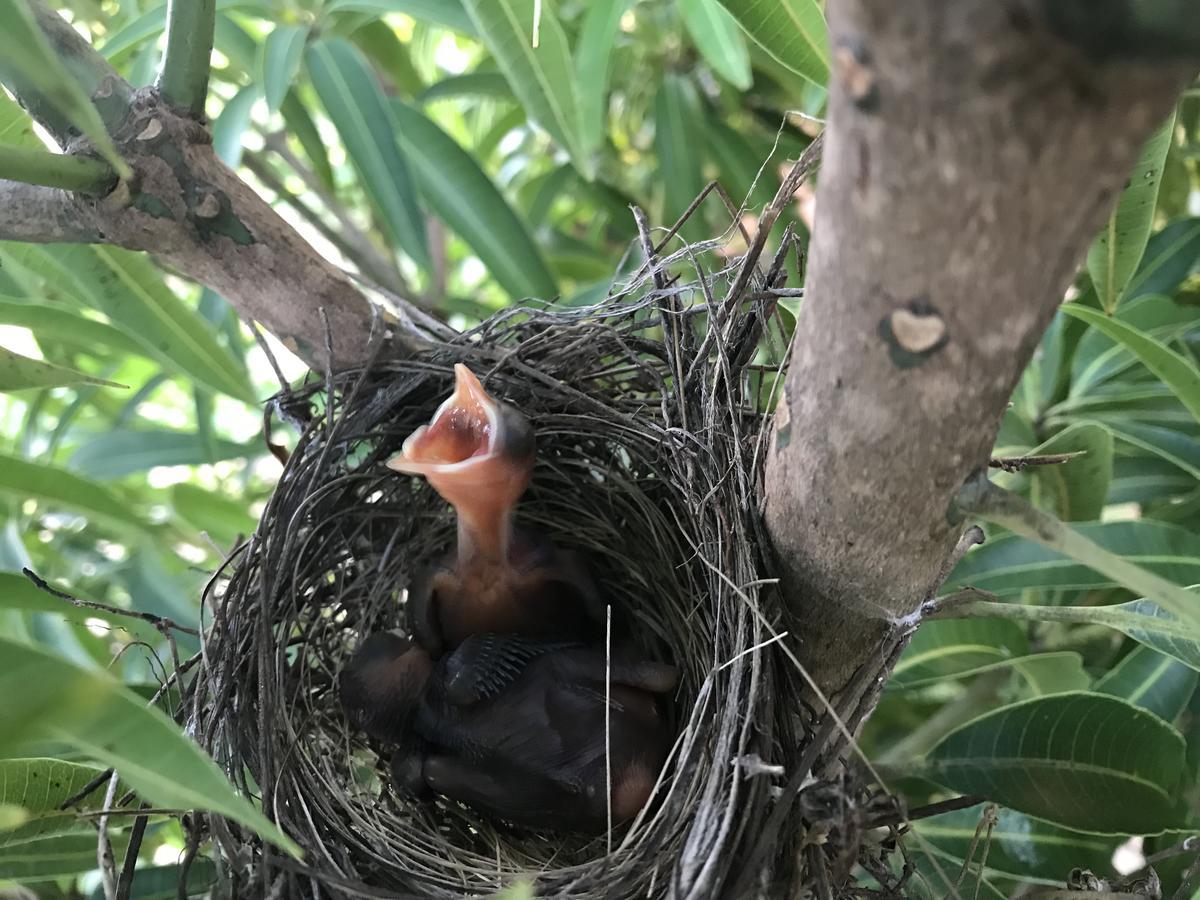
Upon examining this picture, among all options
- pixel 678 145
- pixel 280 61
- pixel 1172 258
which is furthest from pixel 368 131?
pixel 1172 258

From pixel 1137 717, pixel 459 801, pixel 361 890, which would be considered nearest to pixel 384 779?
pixel 459 801

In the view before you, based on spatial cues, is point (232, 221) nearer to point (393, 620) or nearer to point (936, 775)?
point (393, 620)

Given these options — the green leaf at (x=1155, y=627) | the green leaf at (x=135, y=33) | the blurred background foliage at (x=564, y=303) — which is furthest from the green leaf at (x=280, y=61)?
the green leaf at (x=1155, y=627)

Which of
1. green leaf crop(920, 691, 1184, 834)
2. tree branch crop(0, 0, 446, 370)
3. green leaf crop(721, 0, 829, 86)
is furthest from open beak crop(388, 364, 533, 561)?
green leaf crop(920, 691, 1184, 834)

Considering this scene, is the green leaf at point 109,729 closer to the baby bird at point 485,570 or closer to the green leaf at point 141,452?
the baby bird at point 485,570

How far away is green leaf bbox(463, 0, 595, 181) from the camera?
2.61 feet

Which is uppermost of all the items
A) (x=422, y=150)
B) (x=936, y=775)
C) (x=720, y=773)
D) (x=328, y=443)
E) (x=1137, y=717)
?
(x=422, y=150)

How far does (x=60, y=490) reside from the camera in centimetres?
84

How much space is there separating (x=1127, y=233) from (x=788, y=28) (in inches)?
13.6

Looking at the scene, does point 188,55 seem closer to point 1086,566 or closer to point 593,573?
point 593,573

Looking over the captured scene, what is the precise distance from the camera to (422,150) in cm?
110

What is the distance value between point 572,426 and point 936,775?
0.48 m

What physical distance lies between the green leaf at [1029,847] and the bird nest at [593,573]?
314 mm

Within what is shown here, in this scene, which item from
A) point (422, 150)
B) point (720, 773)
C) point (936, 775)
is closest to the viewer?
point (720, 773)
